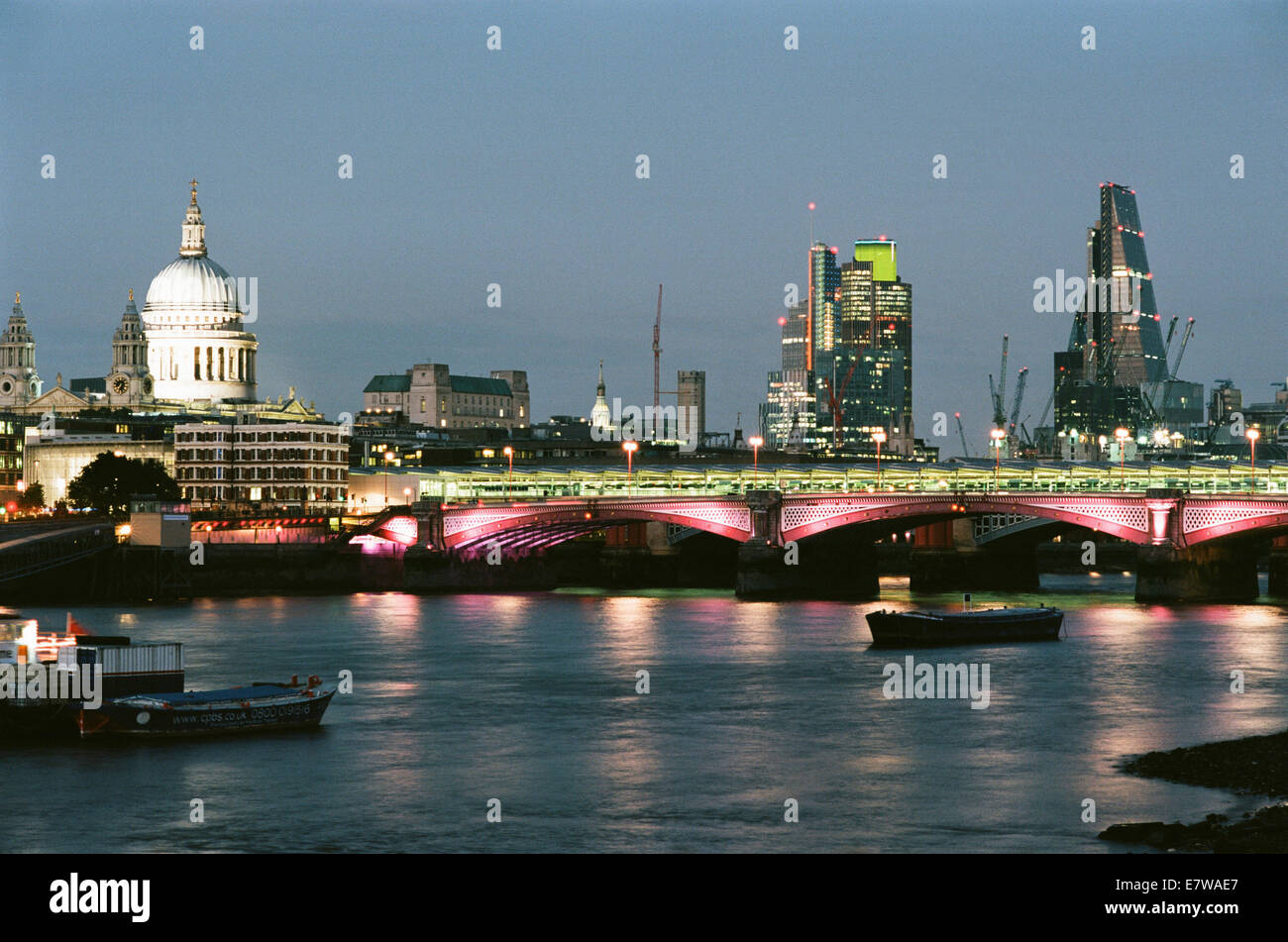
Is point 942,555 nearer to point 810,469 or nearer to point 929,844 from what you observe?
point 810,469

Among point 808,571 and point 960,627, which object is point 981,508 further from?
point 960,627

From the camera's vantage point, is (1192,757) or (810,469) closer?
(1192,757)

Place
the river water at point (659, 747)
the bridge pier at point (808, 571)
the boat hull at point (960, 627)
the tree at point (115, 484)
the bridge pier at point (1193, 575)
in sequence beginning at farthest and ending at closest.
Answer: the tree at point (115, 484), the bridge pier at point (808, 571), the bridge pier at point (1193, 575), the boat hull at point (960, 627), the river water at point (659, 747)

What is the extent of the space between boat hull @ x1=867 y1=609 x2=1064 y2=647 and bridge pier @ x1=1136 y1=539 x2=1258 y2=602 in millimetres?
18851

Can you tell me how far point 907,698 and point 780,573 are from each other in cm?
4662

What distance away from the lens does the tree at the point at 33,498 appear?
183m

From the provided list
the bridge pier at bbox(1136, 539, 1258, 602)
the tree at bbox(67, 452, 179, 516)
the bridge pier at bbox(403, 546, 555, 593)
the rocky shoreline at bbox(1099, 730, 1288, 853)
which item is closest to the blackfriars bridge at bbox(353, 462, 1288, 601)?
the bridge pier at bbox(1136, 539, 1258, 602)

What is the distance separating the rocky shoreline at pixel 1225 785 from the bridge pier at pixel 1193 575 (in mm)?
→ 50390

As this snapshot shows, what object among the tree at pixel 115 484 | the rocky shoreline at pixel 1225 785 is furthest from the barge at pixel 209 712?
the tree at pixel 115 484

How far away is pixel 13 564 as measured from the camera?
105m

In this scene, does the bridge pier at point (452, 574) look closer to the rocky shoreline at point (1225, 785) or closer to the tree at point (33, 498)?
the rocky shoreline at point (1225, 785)
